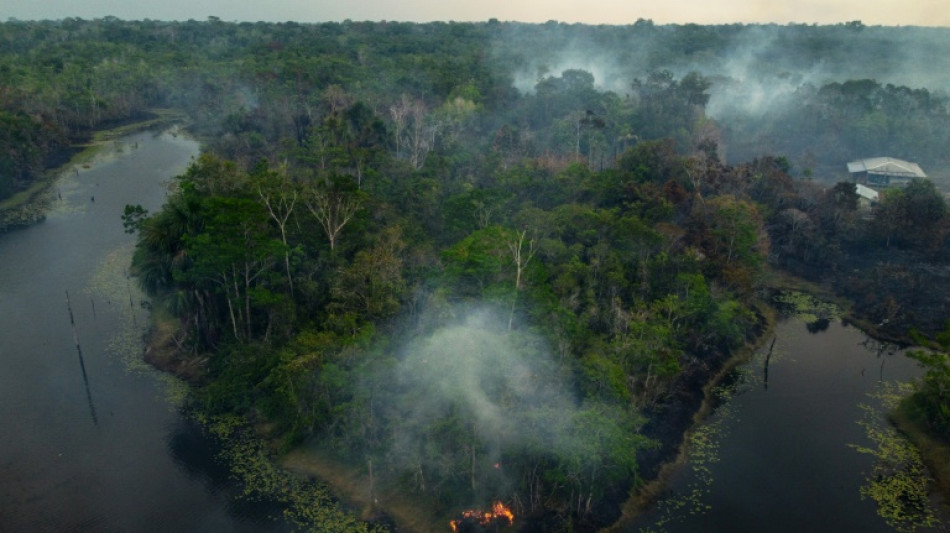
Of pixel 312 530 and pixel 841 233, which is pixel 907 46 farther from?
pixel 312 530

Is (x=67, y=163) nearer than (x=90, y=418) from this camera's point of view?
No

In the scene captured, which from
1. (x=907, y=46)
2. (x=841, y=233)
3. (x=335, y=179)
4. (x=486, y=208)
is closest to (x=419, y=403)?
(x=335, y=179)

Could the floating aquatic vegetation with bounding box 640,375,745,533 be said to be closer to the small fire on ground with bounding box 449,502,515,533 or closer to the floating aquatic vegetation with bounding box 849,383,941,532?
the small fire on ground with bounding box 449,502,515,533

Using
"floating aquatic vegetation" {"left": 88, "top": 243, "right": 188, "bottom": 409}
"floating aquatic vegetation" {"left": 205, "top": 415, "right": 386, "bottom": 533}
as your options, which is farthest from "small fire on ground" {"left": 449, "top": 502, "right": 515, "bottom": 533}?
"floating aquatic vegetation" {"left": 88, "top": 243, "right": 188, "bottom": 409}

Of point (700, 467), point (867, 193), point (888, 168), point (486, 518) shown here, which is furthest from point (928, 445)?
point (888, 168)

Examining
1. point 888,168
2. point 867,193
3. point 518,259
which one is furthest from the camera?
point 888,168

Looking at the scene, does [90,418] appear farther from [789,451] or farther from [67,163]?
[67,163]
